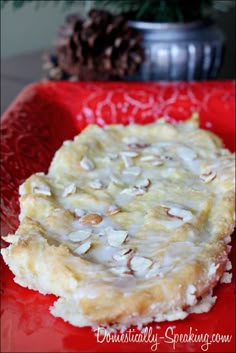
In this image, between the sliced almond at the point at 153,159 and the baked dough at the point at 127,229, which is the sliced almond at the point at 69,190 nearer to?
the baked dough at the point at 127,229

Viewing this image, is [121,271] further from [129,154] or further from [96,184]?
[129,154]

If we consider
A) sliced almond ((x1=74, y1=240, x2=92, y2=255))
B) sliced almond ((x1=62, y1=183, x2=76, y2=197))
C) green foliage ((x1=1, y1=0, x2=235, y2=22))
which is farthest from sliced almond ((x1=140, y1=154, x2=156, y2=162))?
green foliage ((x1=1, y1=0, x2=235, y2=22))

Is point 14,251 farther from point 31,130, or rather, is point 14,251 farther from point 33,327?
point 31,130

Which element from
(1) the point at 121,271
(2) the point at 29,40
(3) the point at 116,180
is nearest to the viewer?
(1) the point at 121,271

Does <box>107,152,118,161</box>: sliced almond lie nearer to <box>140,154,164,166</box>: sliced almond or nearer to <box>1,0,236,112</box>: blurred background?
<box>140,154,164,166</box>: sliced almond

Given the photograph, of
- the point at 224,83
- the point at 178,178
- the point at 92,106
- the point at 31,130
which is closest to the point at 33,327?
the point at 178,178

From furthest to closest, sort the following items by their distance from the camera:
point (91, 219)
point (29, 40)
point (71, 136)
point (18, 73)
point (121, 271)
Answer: point (29, 40) → point (18, 73) → point (71, 136) → point (91, 219) → point (121, 271)

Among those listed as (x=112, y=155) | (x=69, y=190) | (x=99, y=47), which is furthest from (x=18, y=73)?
(x=69, y=190)
